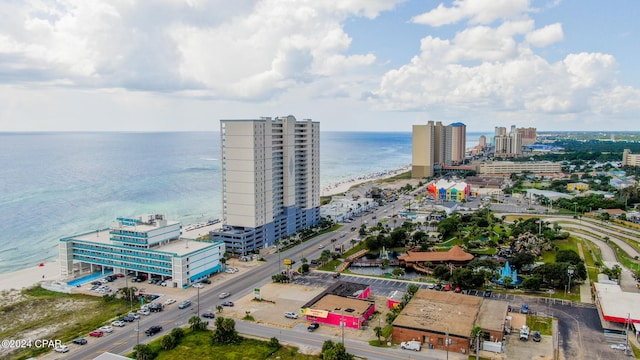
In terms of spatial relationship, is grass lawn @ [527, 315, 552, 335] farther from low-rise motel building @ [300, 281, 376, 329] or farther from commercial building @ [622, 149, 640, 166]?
commercial building @ [622, 149, 640, 166]

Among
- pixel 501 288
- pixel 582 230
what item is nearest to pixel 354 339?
pixel 501 288

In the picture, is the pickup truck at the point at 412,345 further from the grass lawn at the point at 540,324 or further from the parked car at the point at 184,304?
the parked car at the point at 184,304

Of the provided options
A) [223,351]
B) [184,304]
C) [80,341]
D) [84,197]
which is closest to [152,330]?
[80,341]

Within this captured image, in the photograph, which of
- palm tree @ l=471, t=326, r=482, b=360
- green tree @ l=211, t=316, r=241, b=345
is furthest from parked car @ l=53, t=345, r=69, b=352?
palm tree @ l=471, t=326, r=482, b=360

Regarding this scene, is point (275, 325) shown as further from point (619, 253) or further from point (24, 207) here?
point (24, 207)

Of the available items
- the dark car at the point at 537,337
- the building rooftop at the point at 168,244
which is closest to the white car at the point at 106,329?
the building rooftop at the point at 168,244

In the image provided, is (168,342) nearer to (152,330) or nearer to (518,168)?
(152,330)
